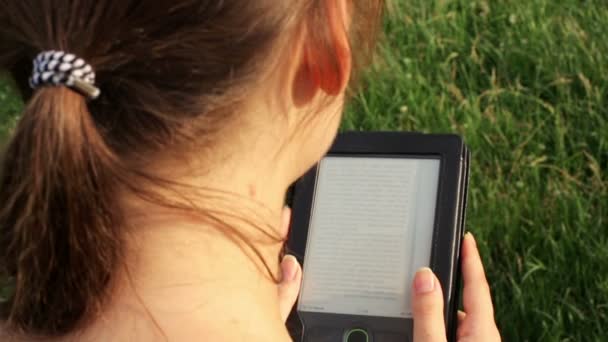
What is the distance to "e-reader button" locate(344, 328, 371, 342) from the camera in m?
1.38

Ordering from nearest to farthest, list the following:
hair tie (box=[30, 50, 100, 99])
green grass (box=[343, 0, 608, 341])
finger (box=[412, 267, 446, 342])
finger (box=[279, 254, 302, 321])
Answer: hair tie (box=[30, 50, 100, 99]), finger (box=[412, 267, 446, 342]), finger (box=[279, 254, 302, 321]), green grass (box=[343, 0, 608, 341])

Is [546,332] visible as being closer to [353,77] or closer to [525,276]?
[525,276]

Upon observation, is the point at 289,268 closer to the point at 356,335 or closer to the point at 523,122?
the point at 356,335

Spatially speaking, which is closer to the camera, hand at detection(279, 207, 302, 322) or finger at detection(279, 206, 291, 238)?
hand at detection(279, 207, 302, 322)

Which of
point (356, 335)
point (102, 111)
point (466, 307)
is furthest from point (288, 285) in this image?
point (102, 111)

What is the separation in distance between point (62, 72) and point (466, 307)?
2.34ft

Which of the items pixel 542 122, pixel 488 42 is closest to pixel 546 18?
pixel 488 42

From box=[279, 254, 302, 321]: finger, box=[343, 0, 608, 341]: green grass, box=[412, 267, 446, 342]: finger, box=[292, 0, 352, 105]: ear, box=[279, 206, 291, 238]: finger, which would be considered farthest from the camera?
box=[343, 0, 608, 341]: green grass

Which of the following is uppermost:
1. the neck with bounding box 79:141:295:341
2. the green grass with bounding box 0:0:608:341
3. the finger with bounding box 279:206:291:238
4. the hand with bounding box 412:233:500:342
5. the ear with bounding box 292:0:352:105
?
the green grass with bounding box 0:0:608:341

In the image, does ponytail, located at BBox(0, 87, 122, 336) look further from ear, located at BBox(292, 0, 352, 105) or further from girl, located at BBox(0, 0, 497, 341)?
ear, located at BBox(292, 0, 352, 105)

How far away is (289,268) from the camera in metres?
1.37

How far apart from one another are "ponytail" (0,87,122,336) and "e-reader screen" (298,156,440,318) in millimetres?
466

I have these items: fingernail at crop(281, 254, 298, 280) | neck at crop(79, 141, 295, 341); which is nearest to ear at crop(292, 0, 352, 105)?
neck at crop(79, 141, 295, 341)

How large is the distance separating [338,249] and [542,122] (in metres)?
1.03
